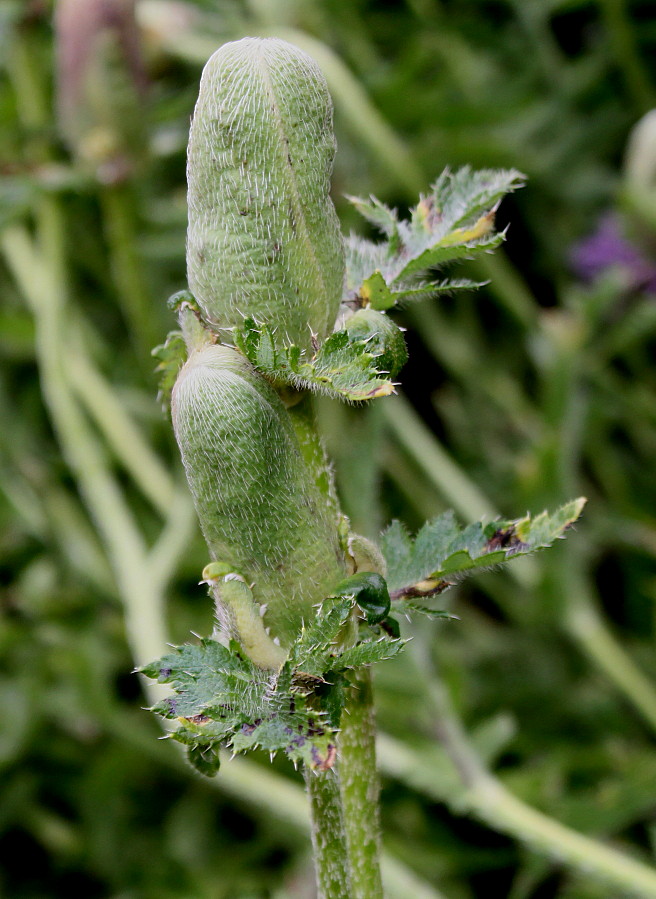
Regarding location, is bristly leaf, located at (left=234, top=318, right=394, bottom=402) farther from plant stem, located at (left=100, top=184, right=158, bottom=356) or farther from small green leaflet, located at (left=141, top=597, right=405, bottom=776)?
plant stem, located at (left=100, top=184, right=158, bottom=356)

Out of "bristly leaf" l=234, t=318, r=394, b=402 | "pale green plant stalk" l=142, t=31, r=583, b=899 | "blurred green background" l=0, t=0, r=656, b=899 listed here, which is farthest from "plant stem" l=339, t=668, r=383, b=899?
"blurred green background" l=0, t=0, r=656, b=899

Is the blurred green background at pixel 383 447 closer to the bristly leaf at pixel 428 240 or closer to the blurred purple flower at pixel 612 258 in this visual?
the blurred purple flower at pixel 612 258

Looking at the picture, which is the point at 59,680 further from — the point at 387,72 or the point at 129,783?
the point at 387,72

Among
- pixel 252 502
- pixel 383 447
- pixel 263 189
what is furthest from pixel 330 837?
pixel 383 447

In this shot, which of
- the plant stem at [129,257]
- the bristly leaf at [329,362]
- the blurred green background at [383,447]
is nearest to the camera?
the bristly leaf at [329,362]

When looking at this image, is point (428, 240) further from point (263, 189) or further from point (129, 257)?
point (129, 257)

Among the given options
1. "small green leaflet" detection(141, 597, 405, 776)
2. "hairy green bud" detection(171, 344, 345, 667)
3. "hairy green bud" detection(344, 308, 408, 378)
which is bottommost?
"small green leaflet" detection(141, 597, 405, 776)

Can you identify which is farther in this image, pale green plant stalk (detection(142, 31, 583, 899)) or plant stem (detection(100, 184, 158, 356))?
plant stem (detection(100, 184, 158, 356))

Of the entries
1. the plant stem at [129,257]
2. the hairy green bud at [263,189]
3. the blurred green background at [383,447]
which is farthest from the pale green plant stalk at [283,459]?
the plant stem at [129,257]
